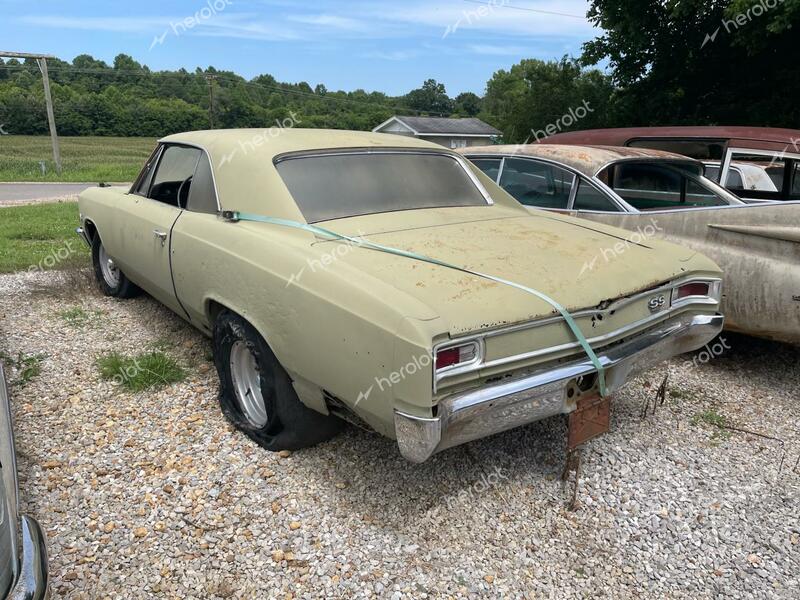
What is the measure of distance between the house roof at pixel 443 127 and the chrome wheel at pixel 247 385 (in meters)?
43.3

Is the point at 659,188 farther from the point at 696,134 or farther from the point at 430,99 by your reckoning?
the point at 430,99

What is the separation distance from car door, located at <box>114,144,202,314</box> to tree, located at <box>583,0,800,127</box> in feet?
30.1

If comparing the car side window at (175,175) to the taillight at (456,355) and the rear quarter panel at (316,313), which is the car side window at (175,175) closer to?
the rear quarter panel at (316,313)

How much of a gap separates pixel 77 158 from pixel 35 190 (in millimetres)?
18109

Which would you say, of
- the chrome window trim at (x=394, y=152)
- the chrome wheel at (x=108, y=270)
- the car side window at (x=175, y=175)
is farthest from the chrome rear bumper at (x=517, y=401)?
the chrome wheel at (x=108, y=270)

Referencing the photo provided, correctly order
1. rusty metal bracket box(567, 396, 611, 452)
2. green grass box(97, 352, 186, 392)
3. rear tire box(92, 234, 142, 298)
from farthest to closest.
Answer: rear tire box(92, 234, 142, 298) → green grass box(97, 352, 186, 392) → rusty metal bracket box(567, 396, 611, 452)

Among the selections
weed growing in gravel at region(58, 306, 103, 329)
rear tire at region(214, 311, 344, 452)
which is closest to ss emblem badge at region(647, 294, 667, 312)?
rear tire at region(214, 311, 344, 452)

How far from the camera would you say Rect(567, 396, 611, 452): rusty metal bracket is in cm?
255

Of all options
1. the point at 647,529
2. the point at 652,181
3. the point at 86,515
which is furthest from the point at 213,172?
the point at 652,181

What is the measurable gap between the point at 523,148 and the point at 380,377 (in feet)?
12.8

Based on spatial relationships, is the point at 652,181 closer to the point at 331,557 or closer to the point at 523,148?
the point at 523,148

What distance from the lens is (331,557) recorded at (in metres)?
2.38

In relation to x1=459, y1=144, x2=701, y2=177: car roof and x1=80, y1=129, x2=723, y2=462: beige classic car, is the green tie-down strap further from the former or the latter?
x1=459, y1=144, x2=701, y2=177: car roof

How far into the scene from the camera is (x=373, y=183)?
10.9 feet
